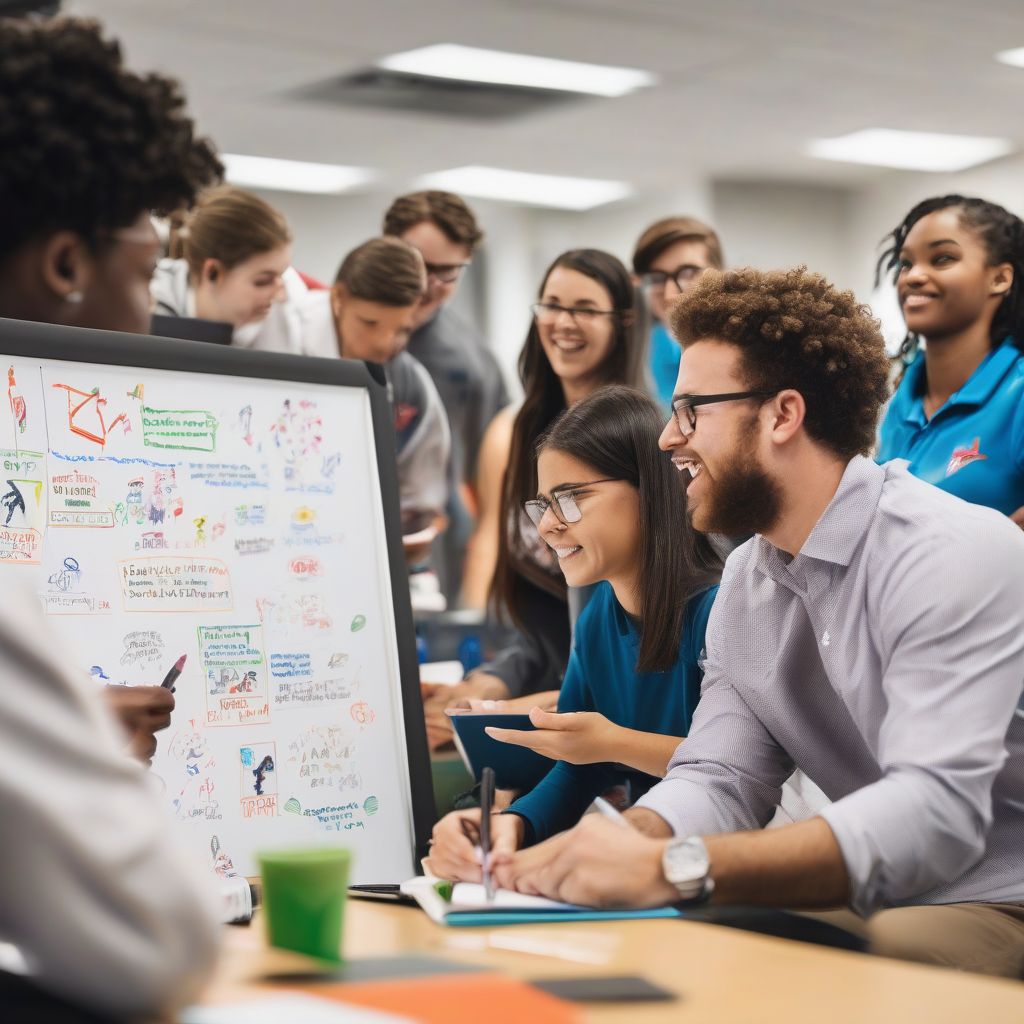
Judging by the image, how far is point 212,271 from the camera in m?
3.02

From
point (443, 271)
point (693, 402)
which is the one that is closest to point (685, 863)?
point (693, 402)

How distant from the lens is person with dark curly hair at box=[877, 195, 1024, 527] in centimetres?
286

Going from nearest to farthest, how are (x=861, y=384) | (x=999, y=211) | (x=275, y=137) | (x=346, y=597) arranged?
(x=861, y=384) < (x=346, y=597) < (x=999, y=211) < (x=275, y=137)

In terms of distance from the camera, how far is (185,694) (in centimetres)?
188

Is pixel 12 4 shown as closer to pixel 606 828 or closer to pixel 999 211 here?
pixel 999 211

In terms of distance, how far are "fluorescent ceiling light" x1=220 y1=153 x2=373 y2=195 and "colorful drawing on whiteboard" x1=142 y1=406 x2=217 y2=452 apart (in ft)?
19.4

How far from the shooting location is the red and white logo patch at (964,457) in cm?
283

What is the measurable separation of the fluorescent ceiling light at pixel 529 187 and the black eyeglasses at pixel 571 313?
513cm

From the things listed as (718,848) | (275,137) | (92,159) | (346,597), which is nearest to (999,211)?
(346,597)

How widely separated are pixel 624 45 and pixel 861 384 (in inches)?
173

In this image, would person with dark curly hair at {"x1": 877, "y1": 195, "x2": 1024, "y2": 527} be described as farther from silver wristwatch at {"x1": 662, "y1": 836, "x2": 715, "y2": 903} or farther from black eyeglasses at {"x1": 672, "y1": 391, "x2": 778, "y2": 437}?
silver wristwatch at {"x1": 662, "y1": 836, "x2": 715, "y2": 903}

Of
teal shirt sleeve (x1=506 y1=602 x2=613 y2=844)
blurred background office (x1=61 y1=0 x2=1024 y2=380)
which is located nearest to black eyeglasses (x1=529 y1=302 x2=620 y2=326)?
teal shirt sleeve (x1=506 y1=602 x2=613 y2=844)

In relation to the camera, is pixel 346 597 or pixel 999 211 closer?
pixel 346 597

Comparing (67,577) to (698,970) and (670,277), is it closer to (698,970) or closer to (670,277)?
(698,970)
